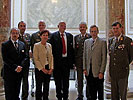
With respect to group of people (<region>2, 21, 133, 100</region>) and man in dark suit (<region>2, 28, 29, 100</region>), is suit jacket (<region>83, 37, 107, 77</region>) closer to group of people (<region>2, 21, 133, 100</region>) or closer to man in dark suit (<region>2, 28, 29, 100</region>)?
group of people (<region>2, 21, 133, 100</region>)

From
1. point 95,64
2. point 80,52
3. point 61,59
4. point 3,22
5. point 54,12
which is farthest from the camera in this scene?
point 54,12

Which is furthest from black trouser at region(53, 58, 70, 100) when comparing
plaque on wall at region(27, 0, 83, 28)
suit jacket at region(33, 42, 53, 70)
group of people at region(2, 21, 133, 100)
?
plaque on wall at region(27, 0, 83, 28)

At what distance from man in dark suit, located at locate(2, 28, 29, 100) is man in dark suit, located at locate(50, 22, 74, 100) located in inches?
38.3

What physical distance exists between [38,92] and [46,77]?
39 cm

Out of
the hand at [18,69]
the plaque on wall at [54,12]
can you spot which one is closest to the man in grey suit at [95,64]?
the hand at [18,69]

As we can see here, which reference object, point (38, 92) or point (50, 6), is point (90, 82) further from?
point (50, 6)

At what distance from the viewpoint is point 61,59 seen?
4.74 meters

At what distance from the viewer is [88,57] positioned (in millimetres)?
4340

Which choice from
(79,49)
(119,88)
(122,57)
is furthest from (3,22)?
(119,88)

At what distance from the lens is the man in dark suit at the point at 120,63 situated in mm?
3836

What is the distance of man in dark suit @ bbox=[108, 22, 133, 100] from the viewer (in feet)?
12.6

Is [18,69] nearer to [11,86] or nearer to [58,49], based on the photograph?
[11,86]

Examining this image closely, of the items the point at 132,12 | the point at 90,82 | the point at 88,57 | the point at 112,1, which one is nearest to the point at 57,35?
the point at 88,57

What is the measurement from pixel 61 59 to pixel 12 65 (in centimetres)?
126
